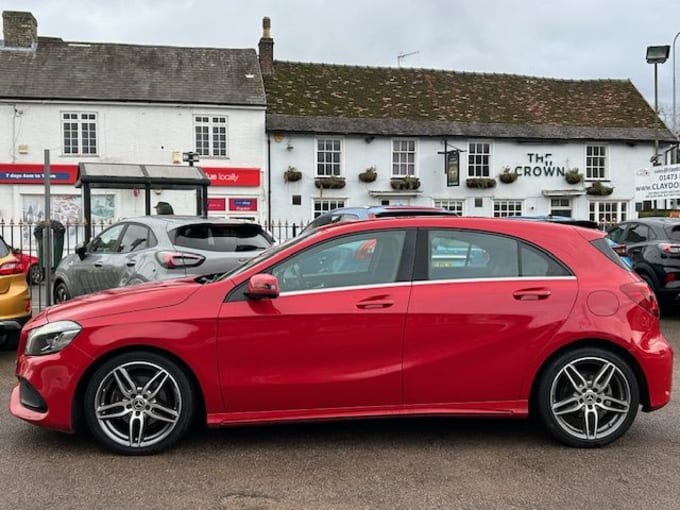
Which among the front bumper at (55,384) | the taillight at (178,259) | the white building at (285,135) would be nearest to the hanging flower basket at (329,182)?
the white building at (285,135)

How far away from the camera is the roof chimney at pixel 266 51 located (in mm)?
26797

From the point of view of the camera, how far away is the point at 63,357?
13.4ft

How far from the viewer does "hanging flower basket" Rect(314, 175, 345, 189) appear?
2394cm

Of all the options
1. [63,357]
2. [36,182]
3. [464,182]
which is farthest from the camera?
[464,182]

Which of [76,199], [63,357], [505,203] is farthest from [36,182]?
[63,357]

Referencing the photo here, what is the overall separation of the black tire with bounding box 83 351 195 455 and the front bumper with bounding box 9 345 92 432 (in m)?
0.11

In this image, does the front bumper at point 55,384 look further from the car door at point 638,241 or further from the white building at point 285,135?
the white building at point 285,135

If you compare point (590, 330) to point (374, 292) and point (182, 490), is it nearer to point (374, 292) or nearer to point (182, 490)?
point (374, 292)

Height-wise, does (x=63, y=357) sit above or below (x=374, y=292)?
below

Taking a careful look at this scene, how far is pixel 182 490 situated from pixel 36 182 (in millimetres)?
21578

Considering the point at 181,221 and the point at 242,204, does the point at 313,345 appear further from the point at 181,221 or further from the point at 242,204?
the point at 242,204

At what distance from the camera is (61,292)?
984 centimetres

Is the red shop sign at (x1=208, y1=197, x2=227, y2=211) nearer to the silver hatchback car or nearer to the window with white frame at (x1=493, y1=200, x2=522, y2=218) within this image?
the window with white frame at (x1=493, y1=200, x2=522, y2=218)

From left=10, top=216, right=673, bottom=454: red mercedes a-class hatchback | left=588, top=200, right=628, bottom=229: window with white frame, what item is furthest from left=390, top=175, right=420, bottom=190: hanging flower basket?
left=10, top=216, right=673, bottom=454: red mercedes a-class hatchback
